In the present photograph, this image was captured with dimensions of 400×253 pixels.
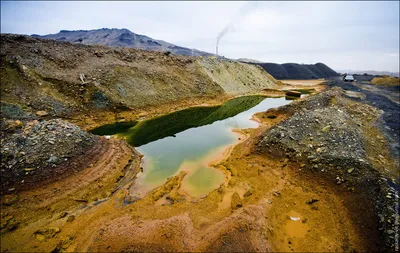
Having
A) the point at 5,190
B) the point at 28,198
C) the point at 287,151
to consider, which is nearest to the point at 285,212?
the point at 287,151

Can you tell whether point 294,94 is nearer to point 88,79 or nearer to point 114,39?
point 88,79

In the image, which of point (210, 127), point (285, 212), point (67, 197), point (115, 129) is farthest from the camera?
point (210, 127)

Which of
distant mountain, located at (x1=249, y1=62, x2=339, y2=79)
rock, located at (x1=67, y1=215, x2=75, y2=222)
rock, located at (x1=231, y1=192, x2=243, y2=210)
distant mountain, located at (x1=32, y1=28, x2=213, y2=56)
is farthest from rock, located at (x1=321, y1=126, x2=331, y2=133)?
distant mountain, located at (x1=32, y1=28, x2=213, y2=56)

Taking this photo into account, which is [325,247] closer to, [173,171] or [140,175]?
[173,171]

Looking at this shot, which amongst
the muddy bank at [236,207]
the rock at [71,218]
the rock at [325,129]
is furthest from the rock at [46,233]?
the rock at [325,129]

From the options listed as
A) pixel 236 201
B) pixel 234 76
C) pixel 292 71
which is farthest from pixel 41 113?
pixel 292 71
